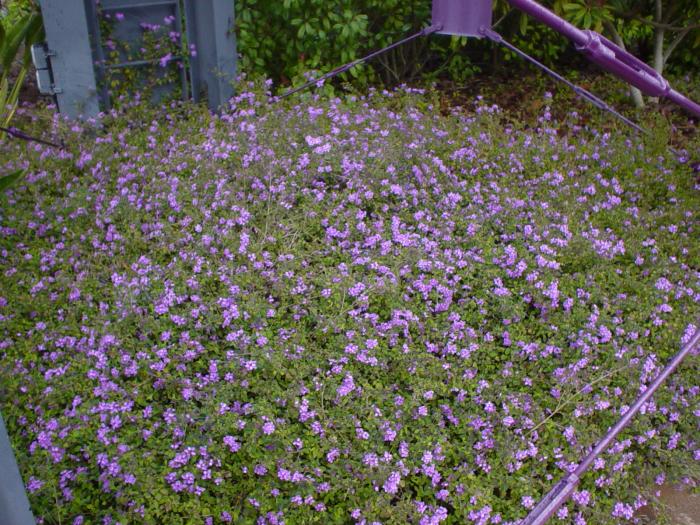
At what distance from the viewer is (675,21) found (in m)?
6.12

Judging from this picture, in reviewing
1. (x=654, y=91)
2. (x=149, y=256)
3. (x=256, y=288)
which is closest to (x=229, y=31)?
(x=149, y=256)

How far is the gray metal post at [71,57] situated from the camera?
4434 mm

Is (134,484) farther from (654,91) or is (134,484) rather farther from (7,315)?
(654,91)

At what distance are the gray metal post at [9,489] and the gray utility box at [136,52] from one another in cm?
386

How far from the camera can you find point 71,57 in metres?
4.57

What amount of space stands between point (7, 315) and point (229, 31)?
266cm

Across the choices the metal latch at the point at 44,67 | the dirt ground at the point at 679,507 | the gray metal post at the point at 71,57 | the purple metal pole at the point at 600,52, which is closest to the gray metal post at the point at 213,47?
the gray metal post at the point at 71,57

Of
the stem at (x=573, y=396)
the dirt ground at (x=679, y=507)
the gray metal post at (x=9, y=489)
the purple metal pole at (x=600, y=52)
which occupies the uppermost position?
the purple metal pole at (x=600, y=52)

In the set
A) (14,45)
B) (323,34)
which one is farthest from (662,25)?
(14,45)

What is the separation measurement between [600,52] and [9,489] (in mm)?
1817

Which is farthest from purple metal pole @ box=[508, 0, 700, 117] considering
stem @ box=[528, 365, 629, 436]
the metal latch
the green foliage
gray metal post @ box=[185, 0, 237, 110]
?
the metal latch

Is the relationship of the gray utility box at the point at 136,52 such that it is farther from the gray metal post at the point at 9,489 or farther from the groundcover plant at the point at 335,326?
the gray metal post at the point at 9,489

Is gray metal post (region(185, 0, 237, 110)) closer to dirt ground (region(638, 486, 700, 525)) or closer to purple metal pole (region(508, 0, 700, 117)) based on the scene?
purple metal pole (region(508, 0, 700, 117))

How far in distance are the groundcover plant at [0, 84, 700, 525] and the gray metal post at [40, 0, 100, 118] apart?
0.22 meters
